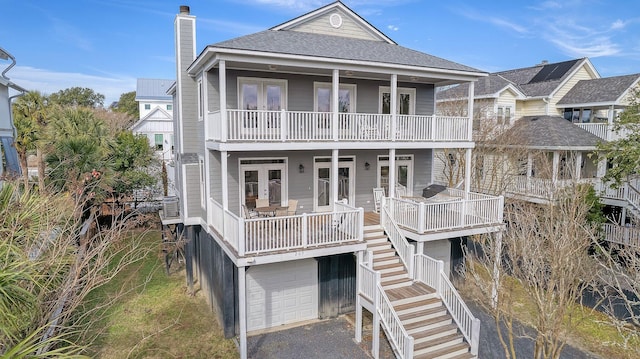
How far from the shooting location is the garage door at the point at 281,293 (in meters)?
11.8

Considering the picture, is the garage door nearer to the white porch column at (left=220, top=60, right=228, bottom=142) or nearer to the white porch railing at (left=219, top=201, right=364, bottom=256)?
the white porch railing at (left=219, top=201, right=364, bottom=256)

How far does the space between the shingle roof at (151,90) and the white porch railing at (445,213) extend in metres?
55.2

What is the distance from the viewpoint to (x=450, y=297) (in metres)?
10.7

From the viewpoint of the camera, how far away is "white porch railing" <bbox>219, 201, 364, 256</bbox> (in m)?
9.99

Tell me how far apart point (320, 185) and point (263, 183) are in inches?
88.9

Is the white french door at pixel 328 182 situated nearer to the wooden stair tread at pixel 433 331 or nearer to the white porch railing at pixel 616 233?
the wooden stair tread at pixel 433 331

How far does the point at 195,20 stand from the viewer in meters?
13.5

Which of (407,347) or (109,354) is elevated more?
(407,347)

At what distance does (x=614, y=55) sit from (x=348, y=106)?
103ft

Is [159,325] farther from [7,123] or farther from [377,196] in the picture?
[7,123]

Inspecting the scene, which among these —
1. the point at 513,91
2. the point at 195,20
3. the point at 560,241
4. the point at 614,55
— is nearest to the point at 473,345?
the point at 560,241

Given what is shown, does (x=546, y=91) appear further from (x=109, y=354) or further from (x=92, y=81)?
(x=92, y=81)

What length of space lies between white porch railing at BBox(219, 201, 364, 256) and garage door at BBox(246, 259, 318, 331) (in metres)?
1.65

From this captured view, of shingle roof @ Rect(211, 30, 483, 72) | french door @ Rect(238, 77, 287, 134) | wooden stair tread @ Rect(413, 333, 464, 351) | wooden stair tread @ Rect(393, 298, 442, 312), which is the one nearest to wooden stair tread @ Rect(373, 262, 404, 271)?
wooden stair tread @ Rect(393, 298, 442, 312)
